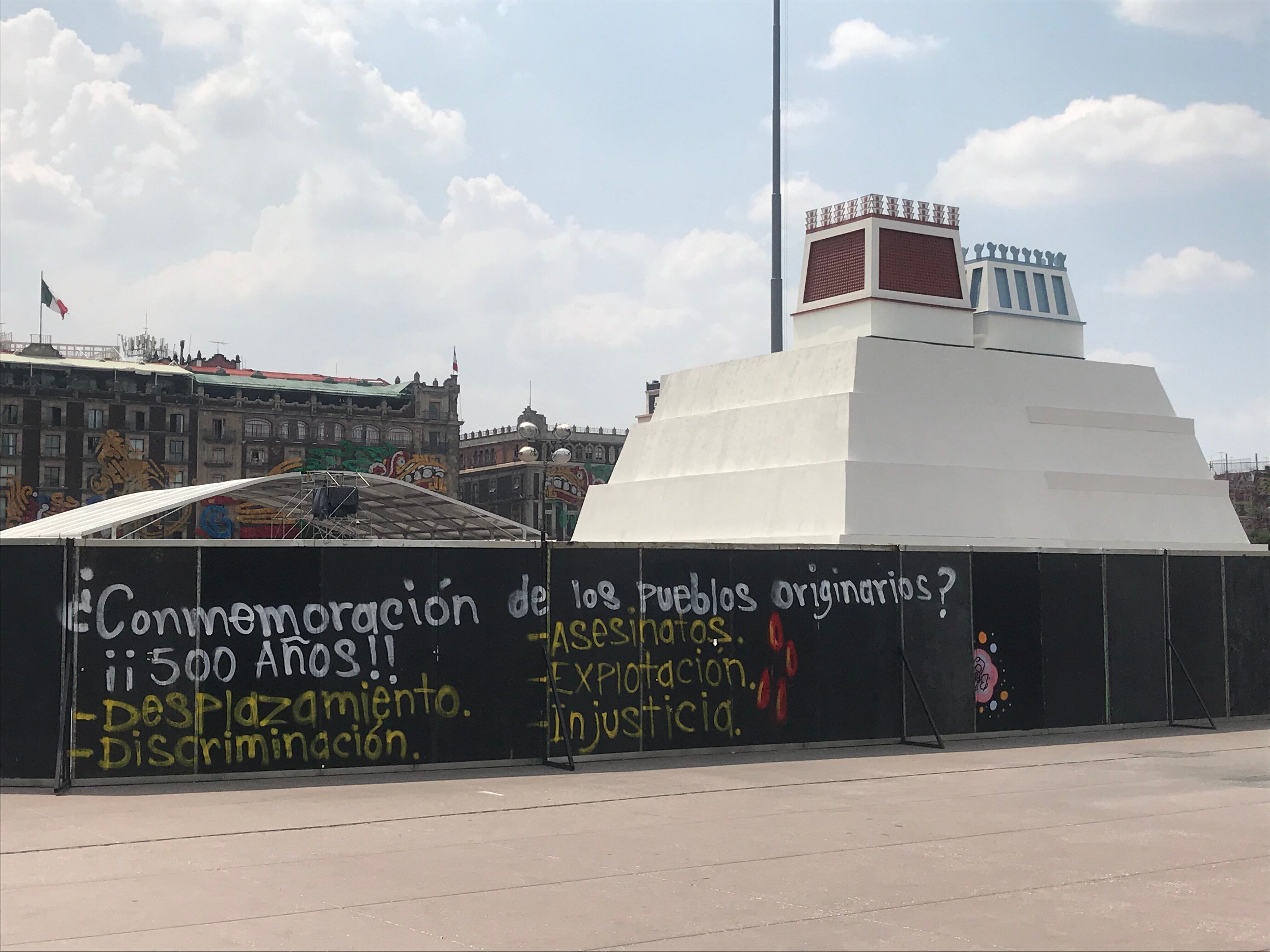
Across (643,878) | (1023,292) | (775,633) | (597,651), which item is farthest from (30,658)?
(1023,292)

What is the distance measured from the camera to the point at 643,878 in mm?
10141

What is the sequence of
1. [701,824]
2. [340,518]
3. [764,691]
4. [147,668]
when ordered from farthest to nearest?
1. [340,518]
2. [764,691]
3. [147,668]
4. [701,824]

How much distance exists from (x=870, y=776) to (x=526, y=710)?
170 inches

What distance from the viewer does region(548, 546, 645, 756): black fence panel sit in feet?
54.1

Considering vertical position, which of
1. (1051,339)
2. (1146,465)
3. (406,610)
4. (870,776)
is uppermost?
(1051,339)

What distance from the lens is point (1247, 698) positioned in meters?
22.6

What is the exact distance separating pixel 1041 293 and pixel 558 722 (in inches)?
1451

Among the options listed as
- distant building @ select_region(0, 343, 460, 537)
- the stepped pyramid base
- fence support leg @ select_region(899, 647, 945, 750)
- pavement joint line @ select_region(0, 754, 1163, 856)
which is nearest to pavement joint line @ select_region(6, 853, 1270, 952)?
pavement joint line @ select_region(0, 754, 1163, 856)

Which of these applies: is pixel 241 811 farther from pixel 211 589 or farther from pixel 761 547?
pixel 761 547

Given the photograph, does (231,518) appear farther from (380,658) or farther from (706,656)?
(380,658)

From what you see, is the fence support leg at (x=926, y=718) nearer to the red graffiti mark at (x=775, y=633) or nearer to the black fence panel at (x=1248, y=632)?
the red graffiti mark at (x=775, y=633)

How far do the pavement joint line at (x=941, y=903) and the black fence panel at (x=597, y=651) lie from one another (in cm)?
709

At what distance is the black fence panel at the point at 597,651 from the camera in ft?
54.1

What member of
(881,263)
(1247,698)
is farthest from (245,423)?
(1247,698)
